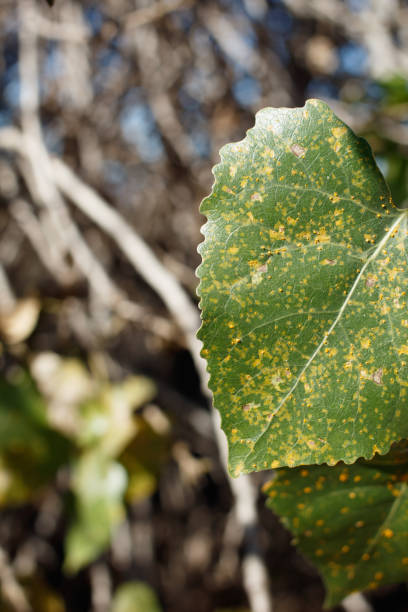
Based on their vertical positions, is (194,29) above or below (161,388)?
above

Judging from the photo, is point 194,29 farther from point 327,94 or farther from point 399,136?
point 399,136

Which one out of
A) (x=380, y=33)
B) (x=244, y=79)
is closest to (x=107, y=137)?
(x=244, y=79)

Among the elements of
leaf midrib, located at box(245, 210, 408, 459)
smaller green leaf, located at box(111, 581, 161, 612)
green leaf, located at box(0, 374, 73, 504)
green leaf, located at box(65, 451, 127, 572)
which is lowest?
smaller green leaf, located at box(111, 581, 161, 612)

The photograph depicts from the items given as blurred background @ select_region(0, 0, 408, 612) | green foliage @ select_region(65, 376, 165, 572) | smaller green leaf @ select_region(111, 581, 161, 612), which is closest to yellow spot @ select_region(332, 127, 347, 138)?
blurred background @ select_region(0, 0, 408, 612)

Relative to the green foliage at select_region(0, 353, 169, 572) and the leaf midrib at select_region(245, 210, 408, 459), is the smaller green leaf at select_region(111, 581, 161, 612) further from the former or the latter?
the leaf midrib at select_region(245, 210, 408, 459)

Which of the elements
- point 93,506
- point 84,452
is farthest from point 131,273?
point 93,506

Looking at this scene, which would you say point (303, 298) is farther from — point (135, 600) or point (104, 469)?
point (135, 600)
